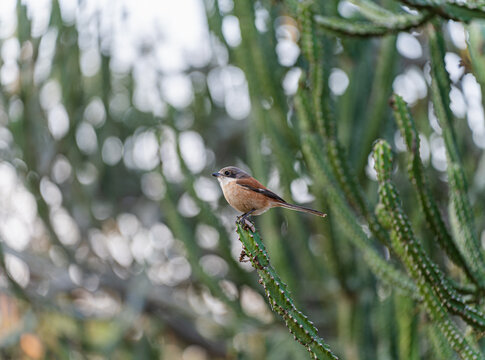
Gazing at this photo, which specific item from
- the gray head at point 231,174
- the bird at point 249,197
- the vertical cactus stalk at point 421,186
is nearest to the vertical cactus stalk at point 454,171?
the vertical cactus stalk at point 421,186

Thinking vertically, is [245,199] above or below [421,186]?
below

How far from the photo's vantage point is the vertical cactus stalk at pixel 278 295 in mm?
1983

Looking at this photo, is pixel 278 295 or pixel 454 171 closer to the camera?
pixel 278 295

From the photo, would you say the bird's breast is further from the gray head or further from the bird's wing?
the gray head

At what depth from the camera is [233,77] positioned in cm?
572

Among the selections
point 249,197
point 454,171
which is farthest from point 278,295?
point 454,171

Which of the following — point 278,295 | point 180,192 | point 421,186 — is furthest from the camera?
point 180,192

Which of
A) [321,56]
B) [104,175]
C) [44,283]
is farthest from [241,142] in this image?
[321,56]

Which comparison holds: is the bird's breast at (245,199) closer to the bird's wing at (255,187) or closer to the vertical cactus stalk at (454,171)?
the bird's wing at (255,187)

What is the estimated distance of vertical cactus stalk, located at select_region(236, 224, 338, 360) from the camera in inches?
78.1

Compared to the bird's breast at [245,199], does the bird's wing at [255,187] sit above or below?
above

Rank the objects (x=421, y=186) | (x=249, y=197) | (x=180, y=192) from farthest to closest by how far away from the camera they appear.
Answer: (x=180, y=192) < (x=421, y=186) < (x=249, y=197)

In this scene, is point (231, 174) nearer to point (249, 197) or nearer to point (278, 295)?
point (249, 197)

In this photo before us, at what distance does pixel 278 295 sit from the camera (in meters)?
2.03
